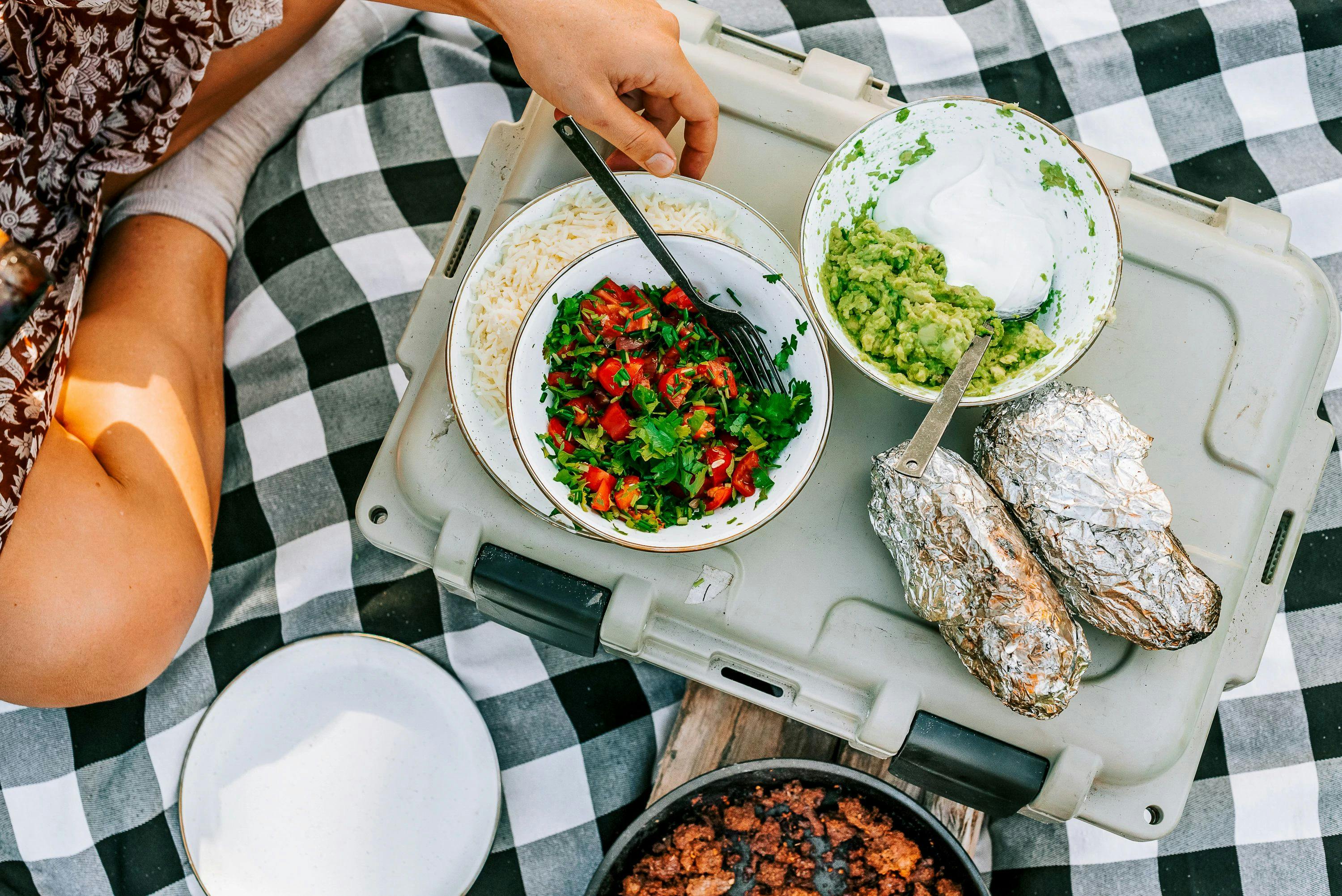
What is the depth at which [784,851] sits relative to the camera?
133 cm

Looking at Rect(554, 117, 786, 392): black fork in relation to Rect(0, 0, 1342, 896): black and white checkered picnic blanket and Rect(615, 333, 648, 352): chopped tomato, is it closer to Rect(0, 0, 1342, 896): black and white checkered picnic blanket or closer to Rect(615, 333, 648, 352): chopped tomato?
Rect(615, 333, 648, 352): chopped tomato

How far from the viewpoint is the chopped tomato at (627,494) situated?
106 centimetres

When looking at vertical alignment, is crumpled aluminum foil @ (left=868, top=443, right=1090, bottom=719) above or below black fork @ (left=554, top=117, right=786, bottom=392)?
below

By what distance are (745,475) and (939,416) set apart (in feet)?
0.77

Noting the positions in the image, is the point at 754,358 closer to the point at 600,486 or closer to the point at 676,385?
the point at 676,385

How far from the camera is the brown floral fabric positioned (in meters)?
1.11

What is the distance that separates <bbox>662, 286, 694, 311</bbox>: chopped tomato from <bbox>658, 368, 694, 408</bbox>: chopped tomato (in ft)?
0.26

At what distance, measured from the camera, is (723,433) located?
1084 mm

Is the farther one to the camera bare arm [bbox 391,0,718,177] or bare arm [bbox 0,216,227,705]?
bare arm [bbox 0,216,227,705]

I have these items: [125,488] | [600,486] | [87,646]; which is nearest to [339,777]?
[87,646]

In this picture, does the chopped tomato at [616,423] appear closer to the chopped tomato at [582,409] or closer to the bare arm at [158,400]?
the chopped tomato at [582,409]

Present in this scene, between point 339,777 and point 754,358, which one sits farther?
point 339,777

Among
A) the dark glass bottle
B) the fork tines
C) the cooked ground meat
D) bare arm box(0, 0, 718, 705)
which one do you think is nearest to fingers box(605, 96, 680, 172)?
bare arm box(0, 0, 718, 705)

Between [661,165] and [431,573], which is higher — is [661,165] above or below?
above
